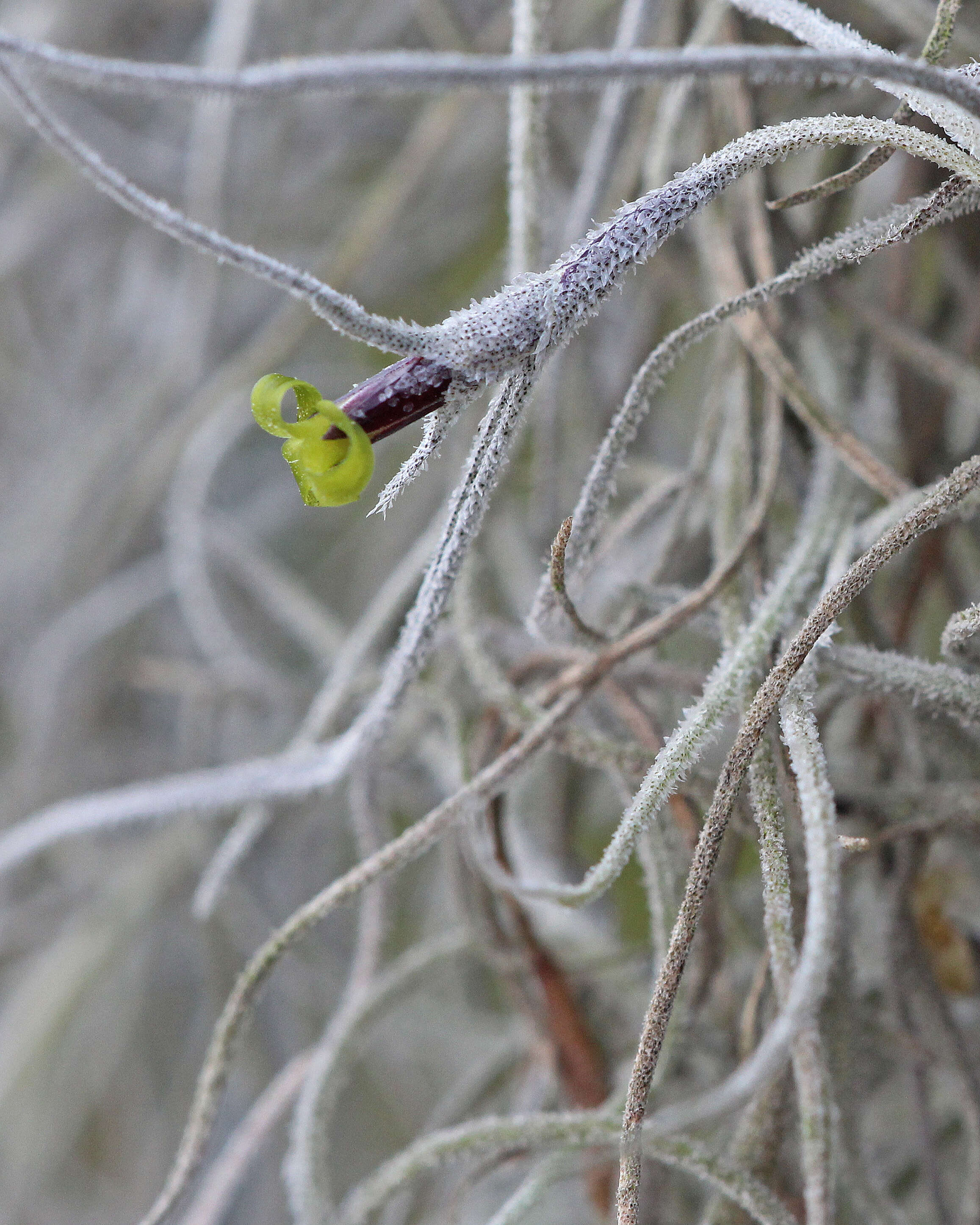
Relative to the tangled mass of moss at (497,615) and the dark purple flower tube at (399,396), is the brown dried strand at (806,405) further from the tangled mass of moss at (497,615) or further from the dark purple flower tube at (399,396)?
the dark purple flower tube at (399,396)

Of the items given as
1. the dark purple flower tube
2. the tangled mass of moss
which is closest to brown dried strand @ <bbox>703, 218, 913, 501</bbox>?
the tangled mass of moss

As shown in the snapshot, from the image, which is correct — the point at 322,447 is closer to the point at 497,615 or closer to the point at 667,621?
the point at 667,621

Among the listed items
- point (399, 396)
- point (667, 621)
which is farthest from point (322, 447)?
point (667, 621)

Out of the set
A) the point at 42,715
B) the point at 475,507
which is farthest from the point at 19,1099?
the point at 475,507

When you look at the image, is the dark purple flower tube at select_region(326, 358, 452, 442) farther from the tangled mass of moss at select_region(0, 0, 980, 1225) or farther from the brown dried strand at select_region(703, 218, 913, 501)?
the brown dried strand at select_region(703, 218, 913, 501)

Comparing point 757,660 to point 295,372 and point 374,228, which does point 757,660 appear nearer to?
point 374,228
